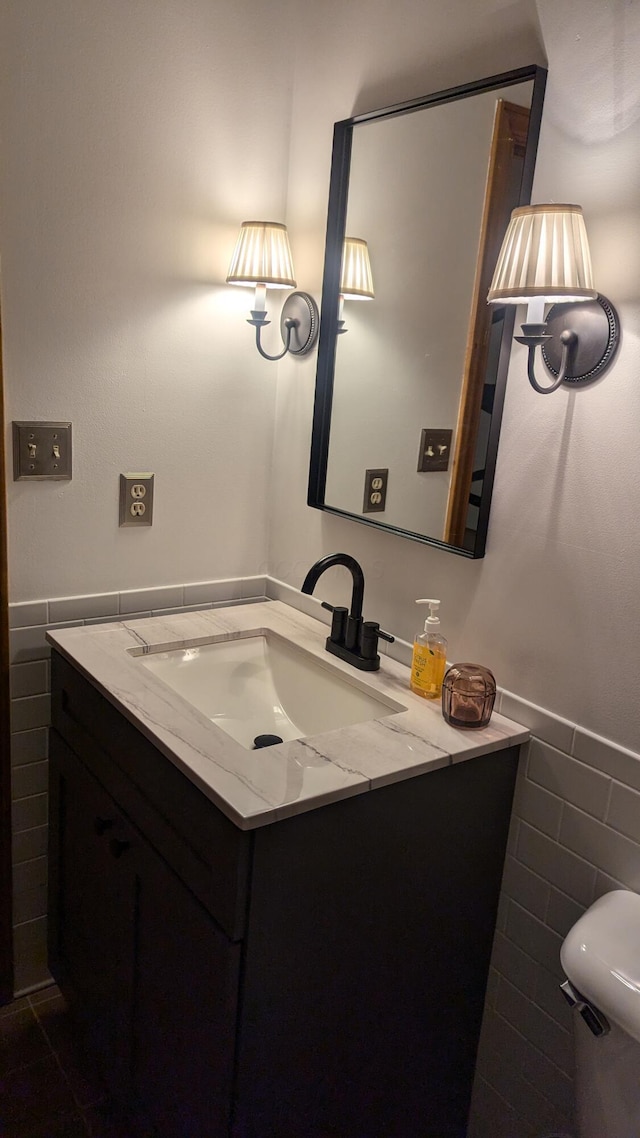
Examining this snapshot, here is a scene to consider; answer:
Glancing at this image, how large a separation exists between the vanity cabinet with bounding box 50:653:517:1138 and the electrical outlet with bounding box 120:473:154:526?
0.36m

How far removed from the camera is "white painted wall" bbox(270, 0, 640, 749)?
3.79ft

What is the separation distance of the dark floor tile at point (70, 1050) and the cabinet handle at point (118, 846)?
55 cm

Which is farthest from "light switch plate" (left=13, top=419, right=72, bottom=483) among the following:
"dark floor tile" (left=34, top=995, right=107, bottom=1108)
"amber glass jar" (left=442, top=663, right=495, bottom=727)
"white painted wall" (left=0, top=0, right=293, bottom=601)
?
"dark floor tile" (left=34, top=995, right=107, bottom=1108)

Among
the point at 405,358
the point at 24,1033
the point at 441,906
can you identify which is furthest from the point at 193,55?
the point at 24,1033

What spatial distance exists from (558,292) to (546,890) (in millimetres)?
949

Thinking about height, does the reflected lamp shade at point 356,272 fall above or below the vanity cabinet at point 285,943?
above

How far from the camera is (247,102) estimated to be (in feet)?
5.73

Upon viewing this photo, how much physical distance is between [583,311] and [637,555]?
36 cm

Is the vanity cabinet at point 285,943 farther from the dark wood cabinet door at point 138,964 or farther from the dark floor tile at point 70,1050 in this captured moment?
the dark floor tile at point 70,1050

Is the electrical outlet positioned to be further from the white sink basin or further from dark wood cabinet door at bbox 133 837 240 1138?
dark wood cabinet door at bbox 133 837 240 1138

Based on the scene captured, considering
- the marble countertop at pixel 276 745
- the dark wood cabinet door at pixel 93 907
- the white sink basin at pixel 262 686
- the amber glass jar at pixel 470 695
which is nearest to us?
the marble countertop at pixel 276 745

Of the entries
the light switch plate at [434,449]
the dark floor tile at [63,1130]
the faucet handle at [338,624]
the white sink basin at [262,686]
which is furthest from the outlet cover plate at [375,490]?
the dark floor tile at [63,1130]

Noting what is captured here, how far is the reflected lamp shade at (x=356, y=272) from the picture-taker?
1.64 meters

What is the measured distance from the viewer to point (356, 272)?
166cm
